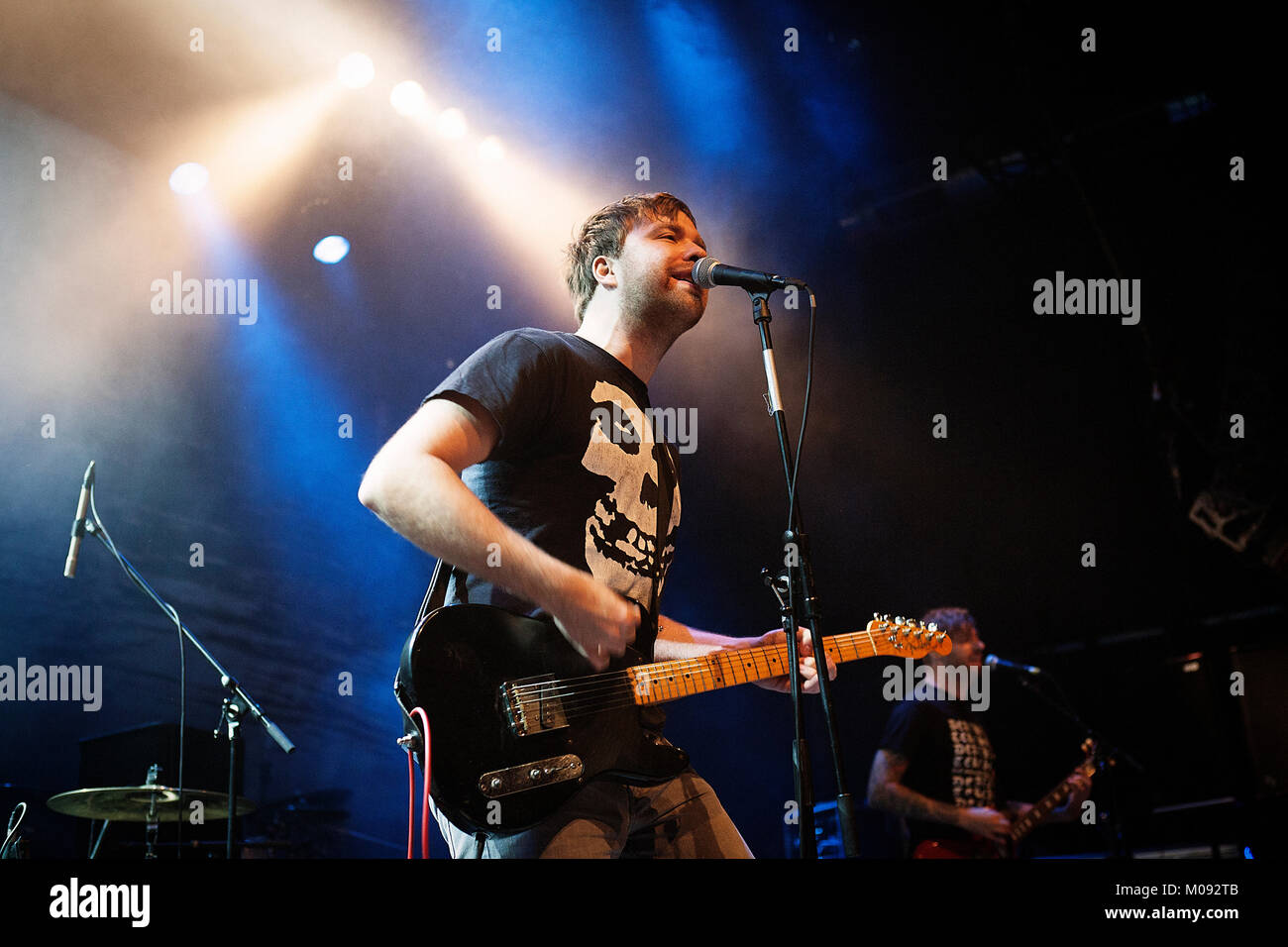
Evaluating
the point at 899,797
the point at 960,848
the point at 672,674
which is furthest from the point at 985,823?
the point at 672,674

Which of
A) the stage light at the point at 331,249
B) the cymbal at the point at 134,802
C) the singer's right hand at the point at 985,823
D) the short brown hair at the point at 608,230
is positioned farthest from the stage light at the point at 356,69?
the singer's right hand at the point at 985,823

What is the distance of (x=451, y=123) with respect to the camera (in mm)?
5949

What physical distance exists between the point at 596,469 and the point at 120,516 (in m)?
4.63

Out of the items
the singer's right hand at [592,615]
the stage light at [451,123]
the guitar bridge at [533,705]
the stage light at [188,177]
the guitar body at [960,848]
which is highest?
the stage light at [451,123]

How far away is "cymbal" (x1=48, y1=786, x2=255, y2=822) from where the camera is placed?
403 cm

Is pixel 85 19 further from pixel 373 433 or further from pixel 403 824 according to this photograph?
pixel 403 824

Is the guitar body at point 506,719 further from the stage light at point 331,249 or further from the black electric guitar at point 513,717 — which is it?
the stage light at point 331,249

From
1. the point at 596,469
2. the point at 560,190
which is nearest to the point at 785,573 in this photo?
the point at 596,469

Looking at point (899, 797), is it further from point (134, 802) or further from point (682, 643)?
point (134, 802)

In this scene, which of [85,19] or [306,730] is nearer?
[85,19]

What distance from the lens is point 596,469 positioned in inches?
96.0

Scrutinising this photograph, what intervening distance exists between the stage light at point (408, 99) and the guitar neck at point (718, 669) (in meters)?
4.53

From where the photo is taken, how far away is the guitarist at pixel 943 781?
499cm
